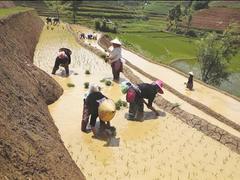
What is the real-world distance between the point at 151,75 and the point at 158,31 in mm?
51149

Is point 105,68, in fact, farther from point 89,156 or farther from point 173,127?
point 89,156

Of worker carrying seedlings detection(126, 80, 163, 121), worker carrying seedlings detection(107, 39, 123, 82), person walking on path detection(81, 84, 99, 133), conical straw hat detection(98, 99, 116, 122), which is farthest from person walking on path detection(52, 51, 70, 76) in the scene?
conical straw hat detection(98, 99, 116, 122)

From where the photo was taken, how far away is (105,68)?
67.9 feet

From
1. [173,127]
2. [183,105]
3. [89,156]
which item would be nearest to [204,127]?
[173,127]

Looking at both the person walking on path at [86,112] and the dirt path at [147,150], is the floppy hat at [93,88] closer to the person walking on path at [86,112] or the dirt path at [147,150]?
the person walking on path at [86,112]

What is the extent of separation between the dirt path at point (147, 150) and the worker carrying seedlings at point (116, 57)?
324 cm

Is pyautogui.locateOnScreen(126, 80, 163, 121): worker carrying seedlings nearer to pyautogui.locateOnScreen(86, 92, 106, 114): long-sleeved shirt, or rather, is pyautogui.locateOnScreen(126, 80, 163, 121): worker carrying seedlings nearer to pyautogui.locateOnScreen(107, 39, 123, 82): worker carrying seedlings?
pyautogui.locateOnScreen(86, 92, 106, 114): long-sleeved shirt

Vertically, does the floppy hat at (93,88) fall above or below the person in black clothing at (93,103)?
above

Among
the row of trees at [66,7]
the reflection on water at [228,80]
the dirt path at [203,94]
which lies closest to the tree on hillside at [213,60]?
the reflection on water at [228,80]

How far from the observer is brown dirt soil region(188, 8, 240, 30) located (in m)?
74.5

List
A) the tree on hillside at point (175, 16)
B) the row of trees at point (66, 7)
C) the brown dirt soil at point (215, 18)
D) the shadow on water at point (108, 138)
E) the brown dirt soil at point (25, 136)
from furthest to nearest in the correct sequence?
the tree on hillside at point (175, 16) → the brown dirt soil at point (215, 18) → the row of trees at point (66, 7) → the shadow on water at point (108, 138) → the brown dirt soil at point (25, 136)

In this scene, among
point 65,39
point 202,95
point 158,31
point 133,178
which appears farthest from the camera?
point 158,31

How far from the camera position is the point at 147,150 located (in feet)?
35.2

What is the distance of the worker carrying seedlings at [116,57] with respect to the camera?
56.3 feet
